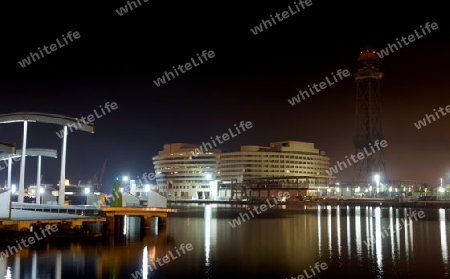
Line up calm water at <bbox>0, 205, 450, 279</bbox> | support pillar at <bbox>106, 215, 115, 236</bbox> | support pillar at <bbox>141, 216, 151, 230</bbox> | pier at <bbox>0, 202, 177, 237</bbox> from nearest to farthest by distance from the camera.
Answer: calm water at <bbox>0, 205, 450, 279</bbox> < pier at <bbox>0, 202, 177, 237</bbox> < support pillar at <bbox>106, 215, 115, 236</bbox> < support pillar at <bbox>141, 216, 151, 230</bbox>

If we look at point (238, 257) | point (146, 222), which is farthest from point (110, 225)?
point (238, 257)

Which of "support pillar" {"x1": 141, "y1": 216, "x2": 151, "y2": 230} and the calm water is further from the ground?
"support pillar" {"x1": 141, "y1": 216, "x2": 151, "y2": 230}

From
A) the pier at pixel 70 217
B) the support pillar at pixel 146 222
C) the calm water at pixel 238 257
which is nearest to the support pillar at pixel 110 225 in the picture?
the pier at pixel 70 217

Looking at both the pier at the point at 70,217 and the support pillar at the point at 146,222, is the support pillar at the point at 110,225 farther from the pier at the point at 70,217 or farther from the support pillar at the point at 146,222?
the support pillar at the point at 146,222

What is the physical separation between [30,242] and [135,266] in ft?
30.1

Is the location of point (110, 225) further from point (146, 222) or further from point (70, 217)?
point (146, 222)

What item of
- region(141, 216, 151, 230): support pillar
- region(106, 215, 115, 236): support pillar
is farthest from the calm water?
region(106, 215, 115, 236): support pillar

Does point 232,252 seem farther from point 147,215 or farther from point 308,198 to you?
point 308,198

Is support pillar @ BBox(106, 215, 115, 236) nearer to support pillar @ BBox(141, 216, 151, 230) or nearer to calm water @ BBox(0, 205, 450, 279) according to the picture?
calm water @ BBox(0, 205, 450, 279)

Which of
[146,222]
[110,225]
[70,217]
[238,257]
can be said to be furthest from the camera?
[146,222]

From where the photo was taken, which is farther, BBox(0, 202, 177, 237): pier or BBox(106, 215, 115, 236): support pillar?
BBox(106, 215, 115, 236): support pillar

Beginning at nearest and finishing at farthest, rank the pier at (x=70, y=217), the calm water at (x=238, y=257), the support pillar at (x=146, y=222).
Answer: the calm water at (x=238, y=257), the pier at (x=70, y=217), the support pillar at (x=146, y=222)

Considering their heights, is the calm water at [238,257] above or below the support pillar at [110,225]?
below

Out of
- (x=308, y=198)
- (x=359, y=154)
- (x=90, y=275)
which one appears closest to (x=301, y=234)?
(x=90, y=275)
